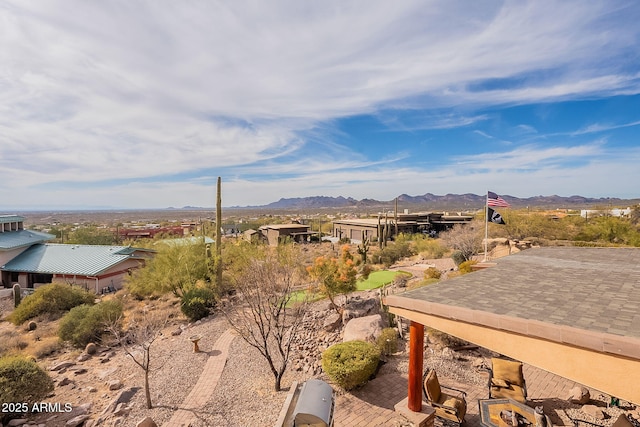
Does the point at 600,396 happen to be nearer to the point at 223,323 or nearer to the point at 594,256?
the point at 594,256

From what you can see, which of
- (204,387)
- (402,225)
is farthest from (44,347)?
(402,225)

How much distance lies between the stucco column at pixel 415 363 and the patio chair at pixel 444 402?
41cm

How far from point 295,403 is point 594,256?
1127 centimetres

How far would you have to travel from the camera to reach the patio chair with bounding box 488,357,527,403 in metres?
7.06

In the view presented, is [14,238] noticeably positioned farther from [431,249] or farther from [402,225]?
[402,225]

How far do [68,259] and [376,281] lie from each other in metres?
24.1

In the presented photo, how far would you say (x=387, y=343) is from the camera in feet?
34.2

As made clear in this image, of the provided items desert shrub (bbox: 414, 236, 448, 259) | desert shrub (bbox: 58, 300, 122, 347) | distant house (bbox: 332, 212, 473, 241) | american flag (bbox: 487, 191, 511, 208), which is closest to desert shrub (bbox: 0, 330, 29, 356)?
desert shrub (bbox: 58, 300, 122, 347)

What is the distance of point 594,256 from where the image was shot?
11.0 meters

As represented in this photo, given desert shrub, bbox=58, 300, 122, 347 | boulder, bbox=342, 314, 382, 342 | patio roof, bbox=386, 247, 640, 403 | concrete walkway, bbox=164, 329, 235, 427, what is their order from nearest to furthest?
patio roof, bbox=386, 247, 640, 403 < concrete walkway, bbox=164, 329, 235, 427 < boulder, bbox=342, 314, 382, 342 < desert shrub, bbox=58, 300, 122, 347

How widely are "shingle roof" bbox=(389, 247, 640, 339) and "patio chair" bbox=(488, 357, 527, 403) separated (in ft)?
6.57

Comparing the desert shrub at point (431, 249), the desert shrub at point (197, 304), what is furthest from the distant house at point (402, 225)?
the desert shrub at point (197, 304)

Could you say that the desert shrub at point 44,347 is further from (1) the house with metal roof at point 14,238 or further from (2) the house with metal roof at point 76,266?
(1) the house with metal roof at point 14,238

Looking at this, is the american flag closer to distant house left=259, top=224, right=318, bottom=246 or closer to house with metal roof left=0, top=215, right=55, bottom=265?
distant house left=259, top=224, right=318, bottom=246
